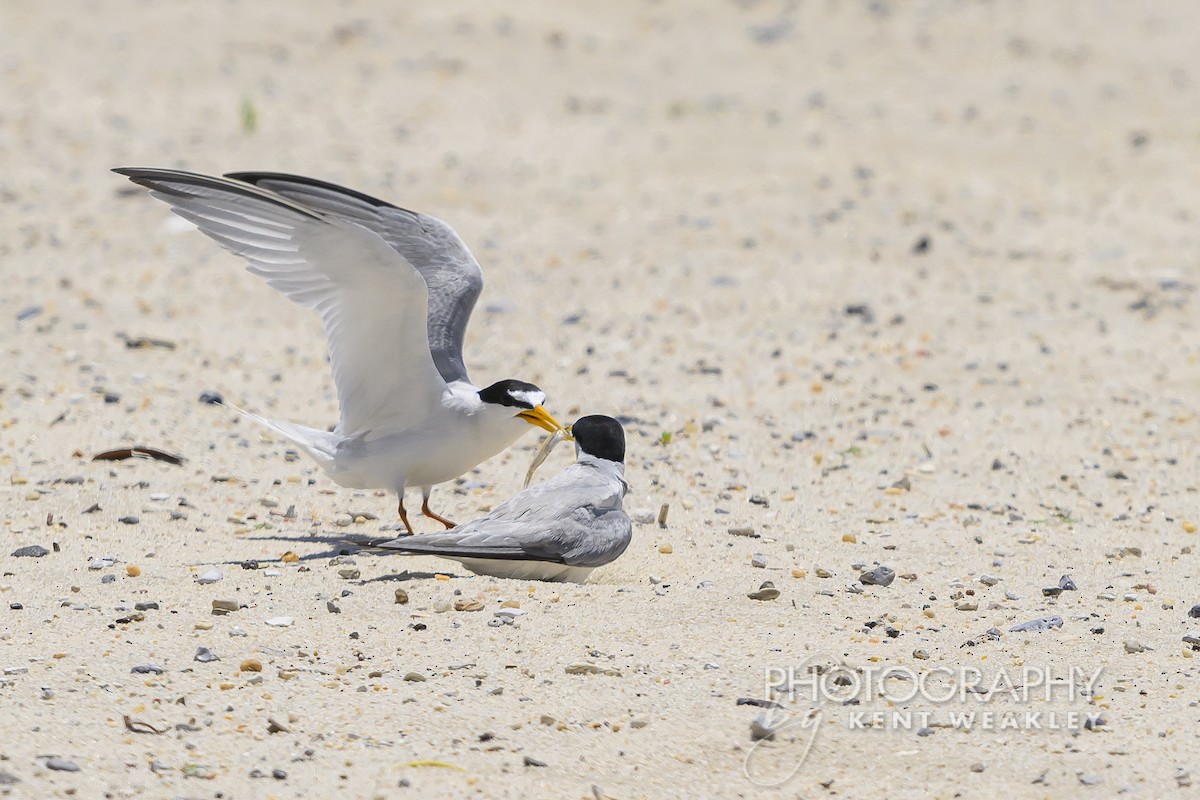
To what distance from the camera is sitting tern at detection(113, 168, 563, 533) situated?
500cm

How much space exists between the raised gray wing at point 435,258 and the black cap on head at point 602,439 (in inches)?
23.5

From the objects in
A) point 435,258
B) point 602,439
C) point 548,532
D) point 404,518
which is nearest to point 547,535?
point 548,532

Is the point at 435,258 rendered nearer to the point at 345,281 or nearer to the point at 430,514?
the point at 345,281

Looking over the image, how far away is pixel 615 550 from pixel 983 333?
3.85m

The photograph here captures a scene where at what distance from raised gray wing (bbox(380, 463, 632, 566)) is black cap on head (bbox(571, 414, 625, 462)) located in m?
0.22

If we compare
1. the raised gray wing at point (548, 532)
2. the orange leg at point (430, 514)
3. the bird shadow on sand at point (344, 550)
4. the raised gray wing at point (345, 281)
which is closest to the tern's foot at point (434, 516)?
the orange leg at point (430, 514)

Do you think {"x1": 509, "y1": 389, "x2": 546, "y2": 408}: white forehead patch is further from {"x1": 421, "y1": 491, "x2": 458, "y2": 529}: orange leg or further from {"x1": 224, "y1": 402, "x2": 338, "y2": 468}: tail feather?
{"x1": 224, "y1": 402, "x2": 338, "y2": 468}: tail feather

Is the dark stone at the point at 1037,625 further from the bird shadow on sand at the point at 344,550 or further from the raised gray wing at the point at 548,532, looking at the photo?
the bird shadow on sand at the point at 344,550

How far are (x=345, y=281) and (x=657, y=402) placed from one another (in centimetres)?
220

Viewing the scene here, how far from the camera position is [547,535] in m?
4.70

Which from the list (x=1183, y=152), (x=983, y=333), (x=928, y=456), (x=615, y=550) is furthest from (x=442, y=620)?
(x=1183, y=152)

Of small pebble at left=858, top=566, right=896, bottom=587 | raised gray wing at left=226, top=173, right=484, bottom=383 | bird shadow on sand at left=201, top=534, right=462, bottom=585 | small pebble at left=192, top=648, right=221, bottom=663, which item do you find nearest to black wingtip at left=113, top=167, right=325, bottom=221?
raised gray wing at left=226, top=173, right=484, bottom=383

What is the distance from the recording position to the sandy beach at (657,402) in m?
3.71

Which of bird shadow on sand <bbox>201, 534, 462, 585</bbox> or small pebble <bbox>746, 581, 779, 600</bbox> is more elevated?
small pebble <bbox>746, 581, 779, 600</bbox>
